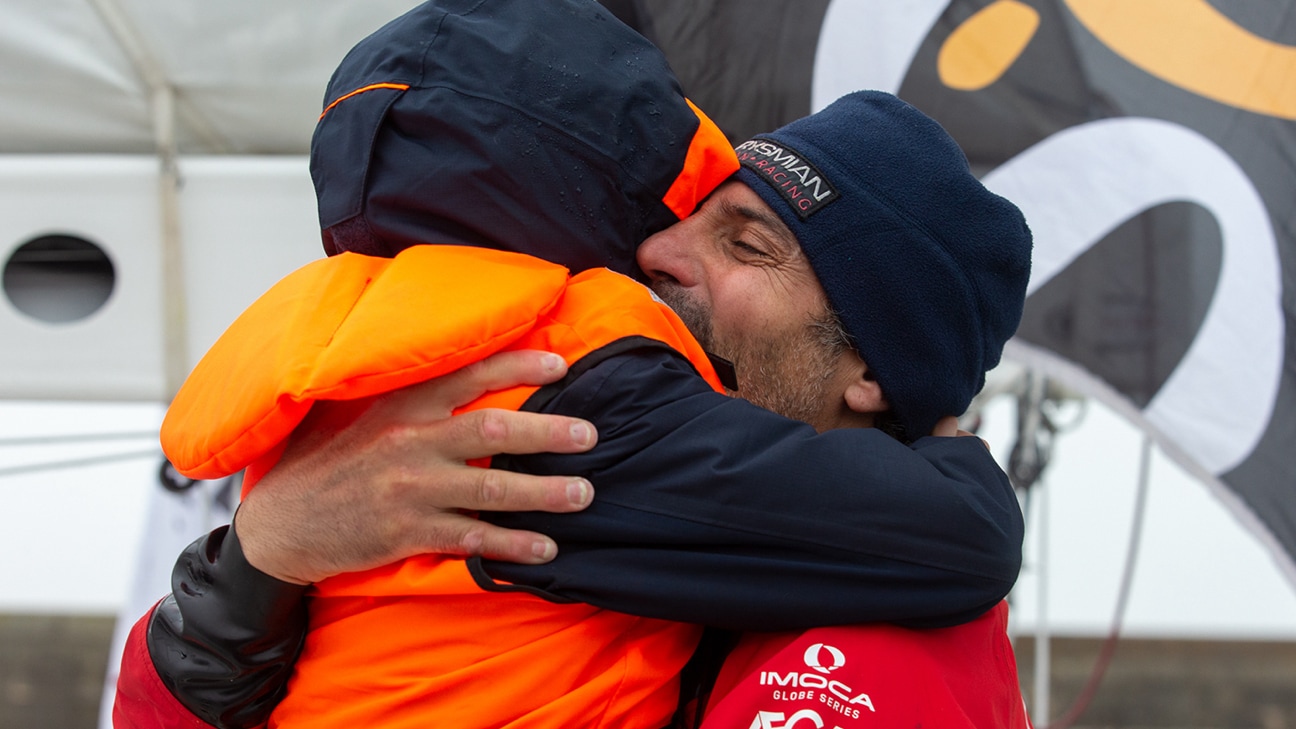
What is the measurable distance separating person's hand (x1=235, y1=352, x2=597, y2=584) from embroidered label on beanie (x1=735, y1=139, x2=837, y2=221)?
0.39m

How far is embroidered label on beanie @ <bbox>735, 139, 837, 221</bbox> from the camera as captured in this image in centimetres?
100

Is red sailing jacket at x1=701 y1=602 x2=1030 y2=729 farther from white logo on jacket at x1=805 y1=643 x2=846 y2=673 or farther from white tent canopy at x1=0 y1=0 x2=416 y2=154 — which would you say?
white tent canopy at x1=0 y1=0 x2=416 y2=154

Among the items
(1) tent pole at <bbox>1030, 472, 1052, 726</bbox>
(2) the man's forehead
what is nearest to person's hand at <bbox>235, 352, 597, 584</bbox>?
(2) the man's forehead

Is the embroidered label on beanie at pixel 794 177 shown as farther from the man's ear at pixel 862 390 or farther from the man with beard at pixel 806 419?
the man's ear at pixel 862 390

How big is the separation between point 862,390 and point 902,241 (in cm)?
17

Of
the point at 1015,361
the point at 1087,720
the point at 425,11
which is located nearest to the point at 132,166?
the point at 425,11

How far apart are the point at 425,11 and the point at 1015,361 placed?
154cm

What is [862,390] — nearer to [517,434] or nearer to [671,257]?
[671,257]

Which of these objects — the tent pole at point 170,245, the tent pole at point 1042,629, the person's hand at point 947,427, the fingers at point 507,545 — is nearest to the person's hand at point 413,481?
the fingers at point 507,545

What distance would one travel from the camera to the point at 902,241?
100cm

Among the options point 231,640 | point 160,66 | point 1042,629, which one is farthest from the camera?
point 1042,629

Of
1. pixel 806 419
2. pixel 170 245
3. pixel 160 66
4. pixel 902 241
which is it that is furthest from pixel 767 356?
pixel 160 66

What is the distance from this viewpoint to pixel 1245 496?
1753mm

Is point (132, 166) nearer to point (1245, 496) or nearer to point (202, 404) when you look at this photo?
point (202, 404)
